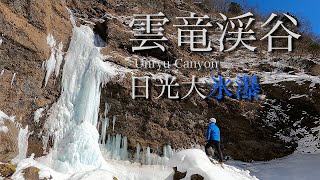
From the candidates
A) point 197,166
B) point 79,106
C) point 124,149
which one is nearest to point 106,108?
point 79,106

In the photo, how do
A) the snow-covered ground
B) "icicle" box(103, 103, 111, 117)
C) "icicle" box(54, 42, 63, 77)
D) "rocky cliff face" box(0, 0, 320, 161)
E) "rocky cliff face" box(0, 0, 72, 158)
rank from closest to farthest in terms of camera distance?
"rocky cliff face" box(0, 0, 72, 158) → "rocky cliff face" box(0, 0, 320, 161) → the snow-covered ground → "icicle" box(54, 42, 63, 77) → "icicle" box(103, 103, 111, 117)

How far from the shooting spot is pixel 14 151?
9047 mm

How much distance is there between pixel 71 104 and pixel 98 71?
1596mm

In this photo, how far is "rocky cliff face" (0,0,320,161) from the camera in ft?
34.8

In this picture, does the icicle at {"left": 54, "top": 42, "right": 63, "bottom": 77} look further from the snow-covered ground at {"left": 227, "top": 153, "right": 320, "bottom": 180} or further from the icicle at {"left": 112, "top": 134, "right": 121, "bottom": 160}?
the snow-covered ground at {"left": 227, "top": 153, "right": 320, "bottom": 180}

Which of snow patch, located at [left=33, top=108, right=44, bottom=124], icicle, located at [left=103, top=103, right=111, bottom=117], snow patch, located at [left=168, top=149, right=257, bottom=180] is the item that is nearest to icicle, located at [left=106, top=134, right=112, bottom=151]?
icicle, located at [left=103, top=103, right=111, bottom=117]

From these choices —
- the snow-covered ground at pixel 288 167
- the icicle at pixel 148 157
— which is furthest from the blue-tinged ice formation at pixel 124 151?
the snow-covered ground at pixel 288 167

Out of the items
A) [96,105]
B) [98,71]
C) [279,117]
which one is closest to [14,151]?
[96,105]

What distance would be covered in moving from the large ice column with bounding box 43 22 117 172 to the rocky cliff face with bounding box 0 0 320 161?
32 cm

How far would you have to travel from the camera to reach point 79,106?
456 inches

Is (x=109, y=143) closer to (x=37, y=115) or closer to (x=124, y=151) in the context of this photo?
(x=124, y=151)

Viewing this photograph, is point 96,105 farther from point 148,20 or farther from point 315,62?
point 315,62

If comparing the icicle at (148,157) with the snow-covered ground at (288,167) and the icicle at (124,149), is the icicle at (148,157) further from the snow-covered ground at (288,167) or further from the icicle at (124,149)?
the snow-covered ground at (288,167)

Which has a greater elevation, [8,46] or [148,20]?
[148,20]
